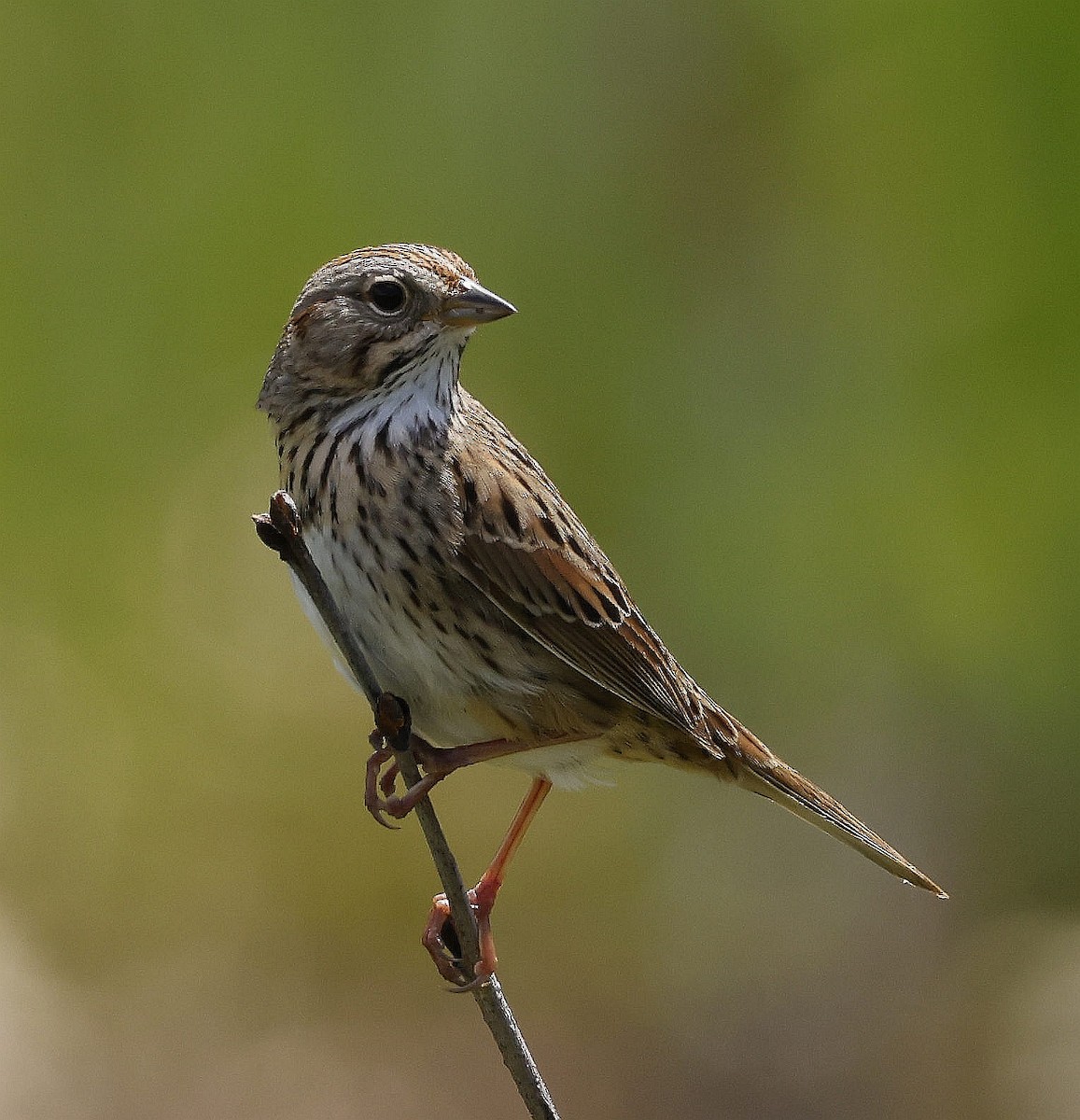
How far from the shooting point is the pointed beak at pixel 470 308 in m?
3.33

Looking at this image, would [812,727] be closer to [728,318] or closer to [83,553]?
[728,318]

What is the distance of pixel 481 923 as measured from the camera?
361 cm

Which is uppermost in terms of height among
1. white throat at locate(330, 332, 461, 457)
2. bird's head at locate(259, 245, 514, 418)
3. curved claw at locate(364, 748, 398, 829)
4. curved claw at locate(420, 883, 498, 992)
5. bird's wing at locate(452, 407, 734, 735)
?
bird's head at locate(259, 245, 514, 418)

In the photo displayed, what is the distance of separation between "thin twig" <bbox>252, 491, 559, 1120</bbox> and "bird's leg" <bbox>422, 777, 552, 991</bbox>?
0.20 feet

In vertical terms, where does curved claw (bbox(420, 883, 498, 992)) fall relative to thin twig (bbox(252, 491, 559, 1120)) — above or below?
below

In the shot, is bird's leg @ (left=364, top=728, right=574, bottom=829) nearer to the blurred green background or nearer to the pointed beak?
the pointed beak

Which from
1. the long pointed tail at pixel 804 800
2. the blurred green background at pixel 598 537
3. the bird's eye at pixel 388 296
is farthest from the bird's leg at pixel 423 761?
the blurred green background at pixel 598 537

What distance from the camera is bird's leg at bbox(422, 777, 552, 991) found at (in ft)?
10.6

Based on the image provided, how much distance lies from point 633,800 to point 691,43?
10.7 feet

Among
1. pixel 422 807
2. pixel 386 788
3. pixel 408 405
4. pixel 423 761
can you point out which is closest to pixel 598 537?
pixel 408 405

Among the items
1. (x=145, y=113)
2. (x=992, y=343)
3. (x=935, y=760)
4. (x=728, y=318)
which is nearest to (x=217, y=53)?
(x=145, y=113)

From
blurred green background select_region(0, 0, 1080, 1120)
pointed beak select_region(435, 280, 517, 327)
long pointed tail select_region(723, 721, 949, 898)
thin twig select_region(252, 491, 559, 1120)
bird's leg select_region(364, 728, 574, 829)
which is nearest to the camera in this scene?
thin twig select_region(252, 491, 559, 1120)

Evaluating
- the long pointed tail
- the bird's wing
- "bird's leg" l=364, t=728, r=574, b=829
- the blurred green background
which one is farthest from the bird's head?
the blurred green background

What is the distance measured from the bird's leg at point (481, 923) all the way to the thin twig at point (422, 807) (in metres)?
0.06
